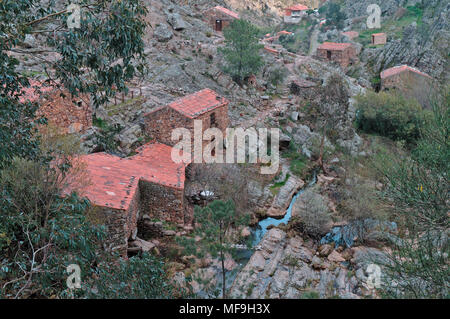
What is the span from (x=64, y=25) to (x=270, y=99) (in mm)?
22708

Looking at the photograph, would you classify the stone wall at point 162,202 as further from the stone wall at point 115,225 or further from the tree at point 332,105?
the tree at point 332,105

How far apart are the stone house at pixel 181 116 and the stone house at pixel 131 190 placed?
0.63m

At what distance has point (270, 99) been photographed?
2967 centimetres

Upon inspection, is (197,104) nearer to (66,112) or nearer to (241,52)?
(66,112)

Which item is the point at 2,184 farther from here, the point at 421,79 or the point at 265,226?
the point at 421,79

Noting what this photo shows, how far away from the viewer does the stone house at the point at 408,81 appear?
33.4 m

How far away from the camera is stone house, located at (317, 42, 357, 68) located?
47.3 metres

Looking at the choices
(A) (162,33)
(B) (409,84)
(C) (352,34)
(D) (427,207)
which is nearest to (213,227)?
(D) (427,207)

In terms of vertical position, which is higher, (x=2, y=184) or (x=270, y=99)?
(x=2, y=184)

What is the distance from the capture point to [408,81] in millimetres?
35438

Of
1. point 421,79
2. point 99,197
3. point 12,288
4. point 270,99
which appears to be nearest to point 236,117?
point 270,99

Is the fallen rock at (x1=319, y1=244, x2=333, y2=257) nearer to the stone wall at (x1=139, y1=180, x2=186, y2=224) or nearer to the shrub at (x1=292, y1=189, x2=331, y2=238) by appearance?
the shrub at (x1=292, y1=189, x2=331, y2=238)

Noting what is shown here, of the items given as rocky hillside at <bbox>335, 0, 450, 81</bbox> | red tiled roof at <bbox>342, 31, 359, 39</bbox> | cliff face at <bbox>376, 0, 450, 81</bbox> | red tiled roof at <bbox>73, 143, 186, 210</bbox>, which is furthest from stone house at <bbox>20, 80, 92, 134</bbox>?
red tiled roof at <bbox>342, 31, 359, 39</bbox>

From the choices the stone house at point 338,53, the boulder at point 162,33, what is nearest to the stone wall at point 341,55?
the stone house at point 338,53
